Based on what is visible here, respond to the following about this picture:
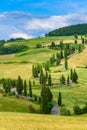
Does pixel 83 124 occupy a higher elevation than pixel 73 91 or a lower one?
higher

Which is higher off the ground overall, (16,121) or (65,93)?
(16,121)

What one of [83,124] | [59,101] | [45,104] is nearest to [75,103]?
[59,101]

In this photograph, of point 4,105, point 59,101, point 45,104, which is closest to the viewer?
point 45,104

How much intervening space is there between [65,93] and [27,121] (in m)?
136

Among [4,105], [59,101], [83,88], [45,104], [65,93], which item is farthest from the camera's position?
[83,88]

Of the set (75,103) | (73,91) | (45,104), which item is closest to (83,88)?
(73,91)

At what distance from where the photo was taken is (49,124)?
44.3 metres

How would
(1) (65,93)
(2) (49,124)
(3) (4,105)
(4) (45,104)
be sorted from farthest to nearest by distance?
1. (1) (65,93)
2. (3) (4,105)
3. (4) (45,104)
4. (2) (49,124)

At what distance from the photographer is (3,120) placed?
148 ft

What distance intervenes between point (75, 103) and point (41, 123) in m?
107

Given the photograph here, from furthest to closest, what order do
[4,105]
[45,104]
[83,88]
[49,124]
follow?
1. [83,88]
2. [4,105]
3. [45,104]
4. [49,124]

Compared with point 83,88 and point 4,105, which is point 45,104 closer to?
point 4,105

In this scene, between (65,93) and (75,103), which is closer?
(75,103)

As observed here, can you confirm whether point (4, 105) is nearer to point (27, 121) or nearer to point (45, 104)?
point (45, 104)
